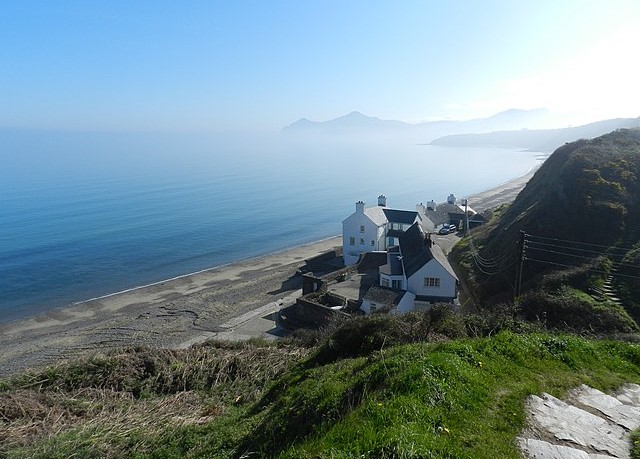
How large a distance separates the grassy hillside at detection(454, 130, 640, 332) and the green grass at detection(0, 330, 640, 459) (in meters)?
9.63

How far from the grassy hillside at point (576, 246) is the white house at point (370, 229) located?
8.13 metres

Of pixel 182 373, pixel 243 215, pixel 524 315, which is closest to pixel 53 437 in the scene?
pixel 182 373

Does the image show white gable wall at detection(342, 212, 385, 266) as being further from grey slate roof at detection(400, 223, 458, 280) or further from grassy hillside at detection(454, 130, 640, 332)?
grassy hillside at detection(454, 130, 640, 332)

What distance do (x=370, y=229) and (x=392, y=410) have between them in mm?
39542

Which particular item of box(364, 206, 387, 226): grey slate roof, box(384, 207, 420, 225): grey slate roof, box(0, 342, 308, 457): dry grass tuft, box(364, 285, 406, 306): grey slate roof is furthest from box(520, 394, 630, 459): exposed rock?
box(384, 207, 420, 225): grey slate roof

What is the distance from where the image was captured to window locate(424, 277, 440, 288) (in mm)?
Result: 29172

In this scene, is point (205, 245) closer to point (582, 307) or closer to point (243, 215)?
point (243, 215)

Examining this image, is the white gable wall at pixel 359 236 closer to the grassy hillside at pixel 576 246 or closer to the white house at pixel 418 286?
the grassy hillside at pixel 576 246

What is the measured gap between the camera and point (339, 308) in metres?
29.8

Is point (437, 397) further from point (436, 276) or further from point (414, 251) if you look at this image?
point (414, 251)

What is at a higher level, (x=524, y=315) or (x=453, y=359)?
(x=453, y=359)

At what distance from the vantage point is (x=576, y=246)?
2744cm

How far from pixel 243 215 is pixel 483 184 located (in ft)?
283

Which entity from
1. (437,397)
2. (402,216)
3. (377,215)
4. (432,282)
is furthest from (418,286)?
(437,397)
